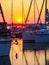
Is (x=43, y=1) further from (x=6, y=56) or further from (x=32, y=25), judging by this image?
(x=6, y=56)

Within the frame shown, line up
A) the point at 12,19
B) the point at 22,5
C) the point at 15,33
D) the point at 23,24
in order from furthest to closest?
the point at 15,33, the point at 23,24, the point at 22,5, the point at 12,19

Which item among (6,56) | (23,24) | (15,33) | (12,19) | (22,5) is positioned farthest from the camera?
(15,33)

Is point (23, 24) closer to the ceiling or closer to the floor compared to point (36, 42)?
closer to the ceiling

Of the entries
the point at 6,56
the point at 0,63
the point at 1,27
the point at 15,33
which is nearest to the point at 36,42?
the point at 15,33

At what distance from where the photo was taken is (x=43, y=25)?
74.4ft

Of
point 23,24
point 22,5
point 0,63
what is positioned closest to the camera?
point 0,63

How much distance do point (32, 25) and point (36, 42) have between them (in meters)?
2.10

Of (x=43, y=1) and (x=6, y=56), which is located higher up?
(x=43, y=1)

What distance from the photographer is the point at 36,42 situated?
24.8 m

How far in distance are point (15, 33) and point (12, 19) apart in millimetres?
5267

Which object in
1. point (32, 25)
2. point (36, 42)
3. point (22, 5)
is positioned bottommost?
point (36, 42)

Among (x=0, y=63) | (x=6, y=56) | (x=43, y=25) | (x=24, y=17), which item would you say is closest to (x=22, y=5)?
(x=24, y=17)

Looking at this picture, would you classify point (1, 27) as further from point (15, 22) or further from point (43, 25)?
point (43, 25)

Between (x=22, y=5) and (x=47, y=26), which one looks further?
Result: (x=47, y=26)
